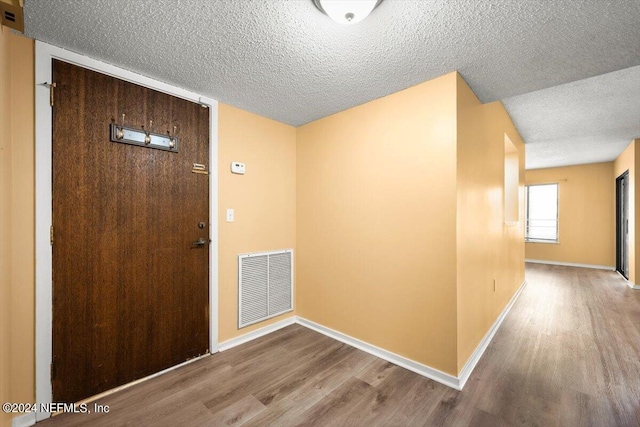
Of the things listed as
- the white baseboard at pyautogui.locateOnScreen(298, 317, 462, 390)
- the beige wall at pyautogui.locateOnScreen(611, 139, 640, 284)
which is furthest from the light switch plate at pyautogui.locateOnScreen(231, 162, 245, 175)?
the beige wall at pyautogui.locateOnScreen(611, 139, 640, 284)

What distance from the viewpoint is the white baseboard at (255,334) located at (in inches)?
99.7

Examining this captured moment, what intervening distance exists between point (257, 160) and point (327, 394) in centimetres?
223

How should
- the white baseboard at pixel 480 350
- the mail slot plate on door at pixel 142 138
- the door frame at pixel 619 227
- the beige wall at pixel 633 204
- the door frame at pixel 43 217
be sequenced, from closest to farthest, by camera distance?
the door frame at pixel 43 217
the mail slot plate on door at pixel 142 138
the white baseboard at pixel 480 350
the beige wall at pixel 633 204
the door frame at pixel 619 227

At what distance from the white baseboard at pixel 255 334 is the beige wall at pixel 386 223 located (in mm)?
234

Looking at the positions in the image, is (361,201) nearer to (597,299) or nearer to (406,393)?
(406,393)

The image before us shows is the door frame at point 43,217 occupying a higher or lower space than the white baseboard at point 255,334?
higher

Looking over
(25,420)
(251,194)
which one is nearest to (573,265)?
(251,194)

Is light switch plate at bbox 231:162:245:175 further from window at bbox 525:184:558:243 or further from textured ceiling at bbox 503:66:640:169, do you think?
window at bbox 525:184:558:243

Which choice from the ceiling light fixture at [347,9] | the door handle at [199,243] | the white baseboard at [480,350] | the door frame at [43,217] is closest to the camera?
the ceiling light fixture at [347,9]

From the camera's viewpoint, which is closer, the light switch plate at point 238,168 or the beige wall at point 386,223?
the beige wall at point 386,223

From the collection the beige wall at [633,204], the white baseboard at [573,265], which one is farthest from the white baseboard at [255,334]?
the white baseboard at [573,265]

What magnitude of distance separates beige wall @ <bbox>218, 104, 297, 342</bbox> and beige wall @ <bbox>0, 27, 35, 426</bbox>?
1.22 m

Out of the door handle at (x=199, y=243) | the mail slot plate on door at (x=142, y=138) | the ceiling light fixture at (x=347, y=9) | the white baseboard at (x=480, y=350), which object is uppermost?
the ceiling light fixture at (x=347, y=9)

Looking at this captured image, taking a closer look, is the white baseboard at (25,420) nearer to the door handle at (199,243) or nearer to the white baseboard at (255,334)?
the white baseboard at (255,334)
